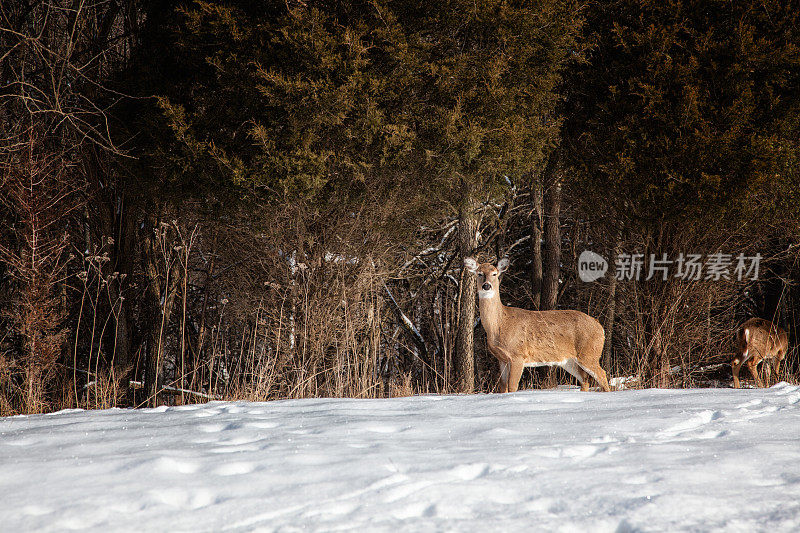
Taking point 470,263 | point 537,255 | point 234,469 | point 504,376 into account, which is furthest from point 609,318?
point 234,469

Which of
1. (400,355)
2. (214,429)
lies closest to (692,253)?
(214,429)

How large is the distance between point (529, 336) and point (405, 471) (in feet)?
15.7

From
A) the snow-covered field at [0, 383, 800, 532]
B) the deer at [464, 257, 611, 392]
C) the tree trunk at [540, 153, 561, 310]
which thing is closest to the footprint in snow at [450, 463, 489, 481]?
the snow-covered field at [0, 383, 800, 532]

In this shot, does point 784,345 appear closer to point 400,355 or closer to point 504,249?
point 504,249

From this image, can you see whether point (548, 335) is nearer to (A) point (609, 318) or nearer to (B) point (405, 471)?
(B) point (405, 471)

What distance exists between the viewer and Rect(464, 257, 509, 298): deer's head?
727 centimetres

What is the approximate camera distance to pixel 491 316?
7453mm

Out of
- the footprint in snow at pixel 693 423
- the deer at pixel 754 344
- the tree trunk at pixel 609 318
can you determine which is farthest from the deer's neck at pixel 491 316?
the deer at pixel 754 344

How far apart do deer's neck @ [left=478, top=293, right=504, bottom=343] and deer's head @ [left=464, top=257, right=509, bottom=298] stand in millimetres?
86

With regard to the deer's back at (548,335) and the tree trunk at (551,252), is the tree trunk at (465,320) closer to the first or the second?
the tree trunk at (551,252)

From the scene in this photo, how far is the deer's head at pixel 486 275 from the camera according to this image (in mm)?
7270

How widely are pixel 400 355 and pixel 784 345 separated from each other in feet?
26.1

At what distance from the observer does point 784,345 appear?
1016 cm

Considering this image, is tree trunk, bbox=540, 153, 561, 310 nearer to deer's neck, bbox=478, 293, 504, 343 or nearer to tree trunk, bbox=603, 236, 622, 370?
tree trunk, bbox=603, 236, 622, 370
